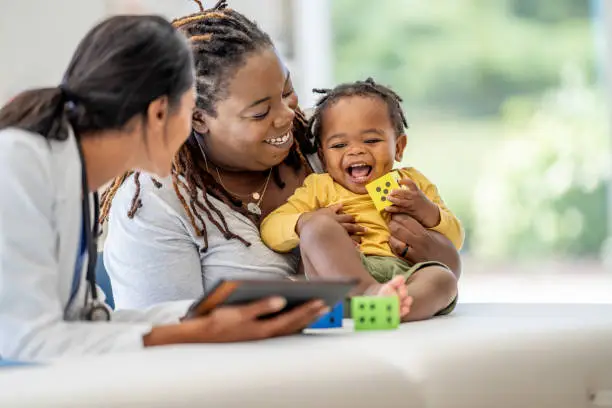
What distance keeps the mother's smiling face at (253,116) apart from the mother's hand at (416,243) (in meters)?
0.28

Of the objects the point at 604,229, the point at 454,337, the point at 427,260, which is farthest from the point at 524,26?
the point at 454,337

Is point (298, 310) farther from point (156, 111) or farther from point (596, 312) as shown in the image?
point (596, 312)

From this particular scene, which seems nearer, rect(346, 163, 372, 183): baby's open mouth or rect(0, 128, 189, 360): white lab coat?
rect(0, 128, 189, 360): white lab coat

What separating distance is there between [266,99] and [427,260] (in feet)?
1.48

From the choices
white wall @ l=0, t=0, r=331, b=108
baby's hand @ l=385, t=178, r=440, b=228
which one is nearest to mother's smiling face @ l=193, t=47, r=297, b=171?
baby's hand @ l=385, t=178, r=440, b=228

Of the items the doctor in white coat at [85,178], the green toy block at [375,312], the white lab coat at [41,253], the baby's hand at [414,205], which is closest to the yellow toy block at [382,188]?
the baby's hand at [414,205]

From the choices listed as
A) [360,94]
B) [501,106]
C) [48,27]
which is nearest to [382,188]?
[360,94]

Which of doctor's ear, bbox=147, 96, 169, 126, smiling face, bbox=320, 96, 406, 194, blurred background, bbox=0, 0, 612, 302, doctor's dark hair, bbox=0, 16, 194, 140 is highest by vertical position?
doctor's dark hair, bbox=0, 16, 194, 140

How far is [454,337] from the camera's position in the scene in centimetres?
152

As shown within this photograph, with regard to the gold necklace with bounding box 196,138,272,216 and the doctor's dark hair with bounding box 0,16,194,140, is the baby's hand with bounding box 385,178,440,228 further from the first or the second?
the doctor's dark hair with bounding box 0,16,194,140

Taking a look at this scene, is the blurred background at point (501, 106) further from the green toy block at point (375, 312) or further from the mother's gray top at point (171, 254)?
the green toy block at point (375, 312)

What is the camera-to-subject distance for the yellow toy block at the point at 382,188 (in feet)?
6.63

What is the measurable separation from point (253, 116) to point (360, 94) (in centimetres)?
27

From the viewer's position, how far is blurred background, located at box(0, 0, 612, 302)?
4598 mm
